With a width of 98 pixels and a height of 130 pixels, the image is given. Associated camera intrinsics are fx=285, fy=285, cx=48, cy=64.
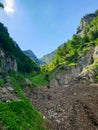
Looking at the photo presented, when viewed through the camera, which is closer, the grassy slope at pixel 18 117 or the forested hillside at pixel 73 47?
the grassy slope at pixel 18 117

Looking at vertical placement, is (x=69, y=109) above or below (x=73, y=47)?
below

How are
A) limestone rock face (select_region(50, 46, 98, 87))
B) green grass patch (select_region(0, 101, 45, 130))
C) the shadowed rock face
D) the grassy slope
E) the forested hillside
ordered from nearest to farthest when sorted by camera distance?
the grassy slope
green grass patch (select_region(0, 101, 45, 130))
the shadowed rock face
limestone rock face (select_region(50, 46, 98, 87))
the forested hillside

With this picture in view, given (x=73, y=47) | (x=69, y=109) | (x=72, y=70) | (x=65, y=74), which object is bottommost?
(x=69, y=109)

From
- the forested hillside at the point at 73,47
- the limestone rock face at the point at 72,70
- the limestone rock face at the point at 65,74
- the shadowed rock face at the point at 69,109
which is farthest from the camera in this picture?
the forested hillside at the point at 73,47

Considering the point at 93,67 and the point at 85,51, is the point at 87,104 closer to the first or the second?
the point at 93,67

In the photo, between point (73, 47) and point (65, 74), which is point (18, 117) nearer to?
point (65, 74)

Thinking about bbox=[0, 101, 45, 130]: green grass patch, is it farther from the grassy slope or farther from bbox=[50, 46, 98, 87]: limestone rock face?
bbox=[50, 46, 98, 87]: limestone rock face

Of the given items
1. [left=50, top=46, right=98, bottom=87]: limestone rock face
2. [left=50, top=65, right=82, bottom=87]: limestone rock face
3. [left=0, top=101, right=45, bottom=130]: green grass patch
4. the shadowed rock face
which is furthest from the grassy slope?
[left=50, top=65, right=82, bottom=87]: limestone rock face

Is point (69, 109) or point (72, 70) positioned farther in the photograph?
point (72, 70)

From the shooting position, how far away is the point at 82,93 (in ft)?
164

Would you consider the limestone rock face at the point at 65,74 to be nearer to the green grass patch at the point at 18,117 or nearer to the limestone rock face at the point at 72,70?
the limestone rock face at the point at 72,70

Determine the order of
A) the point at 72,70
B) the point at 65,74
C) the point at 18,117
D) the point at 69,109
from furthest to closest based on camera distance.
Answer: the point at 72,70 → the point at 65,74 → the point at 69,109 → the point at 18,117

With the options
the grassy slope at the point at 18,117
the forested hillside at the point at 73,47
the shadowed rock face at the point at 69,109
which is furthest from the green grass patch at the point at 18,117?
the forested hillside at the point at 73,47

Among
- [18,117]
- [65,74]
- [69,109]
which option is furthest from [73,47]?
[18,117]
